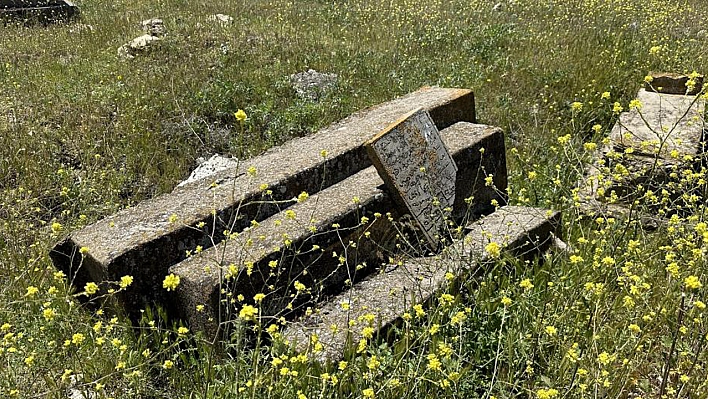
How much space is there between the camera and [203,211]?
338cm

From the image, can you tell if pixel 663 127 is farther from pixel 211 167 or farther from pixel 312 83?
pixel 312 83

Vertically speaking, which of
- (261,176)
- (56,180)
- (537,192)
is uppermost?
(261,176)

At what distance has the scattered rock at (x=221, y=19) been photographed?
949cm

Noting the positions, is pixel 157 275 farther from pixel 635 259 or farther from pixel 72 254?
pixel 635 259

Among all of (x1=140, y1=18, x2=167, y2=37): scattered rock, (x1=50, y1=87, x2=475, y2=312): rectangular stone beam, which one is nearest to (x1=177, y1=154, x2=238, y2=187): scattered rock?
(x1=50, y1=87, x2=475, y2=312): rectangular stone beam

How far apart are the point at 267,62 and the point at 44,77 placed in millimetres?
2595

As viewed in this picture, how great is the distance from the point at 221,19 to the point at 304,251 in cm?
751

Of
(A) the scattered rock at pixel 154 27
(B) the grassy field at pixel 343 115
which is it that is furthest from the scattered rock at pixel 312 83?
(A) the scattered rock at pixel 154 27

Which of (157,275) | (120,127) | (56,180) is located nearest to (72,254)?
(157,275)

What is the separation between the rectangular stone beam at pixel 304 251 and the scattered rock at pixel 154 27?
18.9ft

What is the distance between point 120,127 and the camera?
587 centimetres

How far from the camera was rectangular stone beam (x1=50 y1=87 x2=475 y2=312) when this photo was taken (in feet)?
10.2

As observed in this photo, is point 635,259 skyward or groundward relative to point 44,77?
groundward

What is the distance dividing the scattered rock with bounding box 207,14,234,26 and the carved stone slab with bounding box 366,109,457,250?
647 cm
